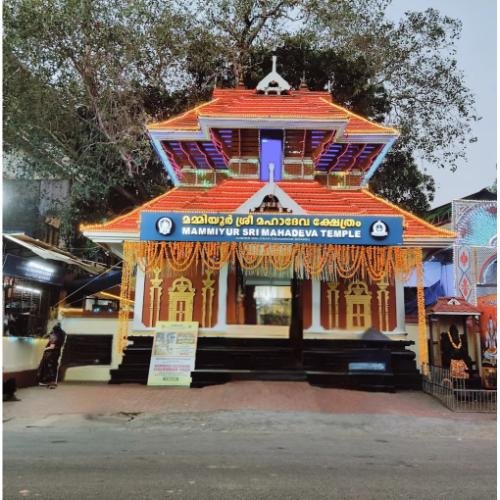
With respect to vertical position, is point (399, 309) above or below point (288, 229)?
below

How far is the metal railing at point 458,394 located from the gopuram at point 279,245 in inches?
32.7

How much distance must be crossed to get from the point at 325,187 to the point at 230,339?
16.7ft

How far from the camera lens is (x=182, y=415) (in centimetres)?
986

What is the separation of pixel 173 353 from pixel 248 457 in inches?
277

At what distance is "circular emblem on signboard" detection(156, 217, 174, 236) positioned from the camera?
12094 millimetres

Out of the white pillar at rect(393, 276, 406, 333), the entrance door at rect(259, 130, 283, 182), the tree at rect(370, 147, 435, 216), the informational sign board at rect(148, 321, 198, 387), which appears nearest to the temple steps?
the informational sign board at rect(148, 321, 198, 387)

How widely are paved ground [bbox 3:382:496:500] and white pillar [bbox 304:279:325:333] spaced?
1.86 m

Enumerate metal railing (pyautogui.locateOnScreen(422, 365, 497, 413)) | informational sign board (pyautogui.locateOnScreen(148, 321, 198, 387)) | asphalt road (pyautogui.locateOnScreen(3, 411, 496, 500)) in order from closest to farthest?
asphalt road (pyautogui.locateOnScreen(3, 411, 496, 500)) < metal railing (pyautogui.locateOnScreen(422, 365, 497, 413)) < informational sign board (pyautogui.locateOnScreen(148, 321, 198, 387))

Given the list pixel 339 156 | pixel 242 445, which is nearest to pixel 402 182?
pixel 339 156

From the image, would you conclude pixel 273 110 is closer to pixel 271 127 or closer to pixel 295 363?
pixel 271 127

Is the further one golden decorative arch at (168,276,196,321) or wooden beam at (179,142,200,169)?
wooden beam at (179,142,200,169)

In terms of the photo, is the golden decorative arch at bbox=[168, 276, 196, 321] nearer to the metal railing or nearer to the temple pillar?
the temple pillar

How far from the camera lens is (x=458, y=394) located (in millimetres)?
10914

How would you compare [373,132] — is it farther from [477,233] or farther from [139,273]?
[139,273]
